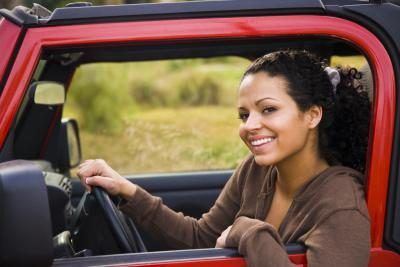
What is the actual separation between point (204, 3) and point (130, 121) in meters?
7.18

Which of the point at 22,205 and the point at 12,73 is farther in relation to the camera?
the point at 12,73

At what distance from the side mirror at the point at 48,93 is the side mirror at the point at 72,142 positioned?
478mm

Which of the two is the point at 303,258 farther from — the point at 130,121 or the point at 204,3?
the point at 130,121

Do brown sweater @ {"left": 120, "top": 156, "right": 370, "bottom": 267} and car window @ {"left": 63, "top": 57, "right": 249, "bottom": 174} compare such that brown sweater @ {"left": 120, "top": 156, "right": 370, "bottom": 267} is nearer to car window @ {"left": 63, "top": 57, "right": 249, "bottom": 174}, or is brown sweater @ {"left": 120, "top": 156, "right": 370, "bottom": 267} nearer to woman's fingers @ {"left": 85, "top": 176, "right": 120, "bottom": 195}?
woman's fingers @ {"left": 85, "top": 176, "right": 120, "bottom": 195}

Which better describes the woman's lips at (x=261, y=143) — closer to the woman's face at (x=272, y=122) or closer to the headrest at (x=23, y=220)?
the woman's face at (x=272, y=122)

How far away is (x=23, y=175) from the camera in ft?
5.04

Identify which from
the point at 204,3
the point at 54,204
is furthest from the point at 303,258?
the point at 54,204

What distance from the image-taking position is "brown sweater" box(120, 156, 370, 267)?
171 centimetres

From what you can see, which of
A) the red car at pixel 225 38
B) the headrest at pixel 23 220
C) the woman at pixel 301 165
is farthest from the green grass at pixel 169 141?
the headrest at pixel 23 220

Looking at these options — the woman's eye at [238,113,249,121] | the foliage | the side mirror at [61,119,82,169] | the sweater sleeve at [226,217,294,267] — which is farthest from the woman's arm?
the foliage

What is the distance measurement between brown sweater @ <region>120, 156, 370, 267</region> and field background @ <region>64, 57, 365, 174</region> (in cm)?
394

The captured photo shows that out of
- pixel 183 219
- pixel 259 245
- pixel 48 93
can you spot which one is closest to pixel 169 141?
pixel 48 93

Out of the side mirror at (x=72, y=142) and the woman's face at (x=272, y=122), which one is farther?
the side mirror at (x=72, y=142)

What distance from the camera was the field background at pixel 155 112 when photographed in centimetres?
722
